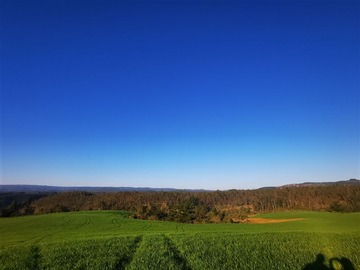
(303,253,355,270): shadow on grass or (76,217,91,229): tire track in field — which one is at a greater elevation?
(76,217,91,229): tire track in field

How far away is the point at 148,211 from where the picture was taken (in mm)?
101375

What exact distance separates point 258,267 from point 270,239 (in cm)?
1230

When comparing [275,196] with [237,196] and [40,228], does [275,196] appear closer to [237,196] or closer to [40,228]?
[237,196]

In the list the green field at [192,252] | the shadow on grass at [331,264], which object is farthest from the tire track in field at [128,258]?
the shadow on grass at [331,264]

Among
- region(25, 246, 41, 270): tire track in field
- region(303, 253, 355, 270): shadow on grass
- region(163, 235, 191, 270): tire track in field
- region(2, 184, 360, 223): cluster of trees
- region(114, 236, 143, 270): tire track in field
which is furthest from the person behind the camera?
region(2, 184, 360, 223): cluster of trees

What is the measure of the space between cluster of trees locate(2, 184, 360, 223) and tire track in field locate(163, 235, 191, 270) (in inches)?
2053

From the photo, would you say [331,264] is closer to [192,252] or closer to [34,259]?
[192,252]

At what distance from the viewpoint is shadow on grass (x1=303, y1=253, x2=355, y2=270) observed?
106ft

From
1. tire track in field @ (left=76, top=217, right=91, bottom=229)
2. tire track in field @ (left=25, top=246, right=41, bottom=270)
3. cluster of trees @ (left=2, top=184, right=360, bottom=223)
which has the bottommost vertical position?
tire track in field @ (left=25, top=246, right=41, bottom=270)

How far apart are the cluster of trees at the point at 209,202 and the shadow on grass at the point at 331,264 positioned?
56.1 metres

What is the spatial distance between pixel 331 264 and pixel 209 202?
127108mm

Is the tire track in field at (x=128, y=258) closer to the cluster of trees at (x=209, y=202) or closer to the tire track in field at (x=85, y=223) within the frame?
the tire track in field at (x=85, y=223)

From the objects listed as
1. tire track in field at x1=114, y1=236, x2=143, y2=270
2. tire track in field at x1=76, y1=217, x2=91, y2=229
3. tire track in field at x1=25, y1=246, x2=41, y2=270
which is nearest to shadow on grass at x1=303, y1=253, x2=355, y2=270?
tire track in field at x1=114, y1=236, x2=143, y2=270

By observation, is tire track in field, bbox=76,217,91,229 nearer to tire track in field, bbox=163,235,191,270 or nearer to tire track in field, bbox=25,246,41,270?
tire track in field, bbox=25,246,41,270
